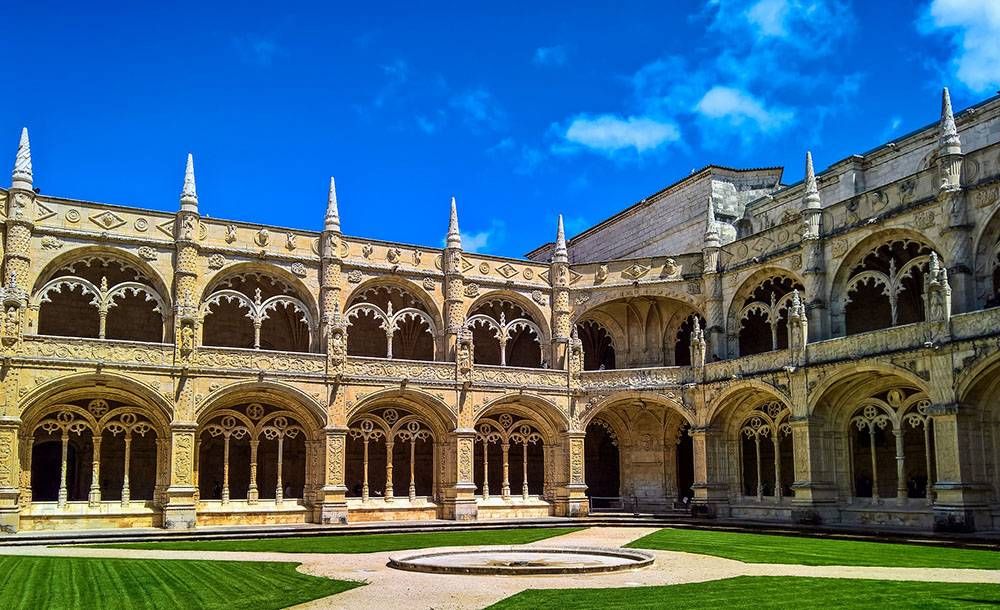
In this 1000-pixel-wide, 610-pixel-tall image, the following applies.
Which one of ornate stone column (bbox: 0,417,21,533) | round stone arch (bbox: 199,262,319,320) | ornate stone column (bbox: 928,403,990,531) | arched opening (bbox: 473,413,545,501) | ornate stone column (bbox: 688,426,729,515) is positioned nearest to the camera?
ornate stone column (bbox: 928,403,990,531)

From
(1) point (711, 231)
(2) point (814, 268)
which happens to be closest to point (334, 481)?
(1) point (711, 231)

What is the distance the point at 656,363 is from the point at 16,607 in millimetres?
31163

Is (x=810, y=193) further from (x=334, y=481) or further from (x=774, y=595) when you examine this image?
(x=774, y=595)

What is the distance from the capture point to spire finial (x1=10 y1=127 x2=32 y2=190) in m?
32.9

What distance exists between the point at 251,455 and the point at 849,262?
2229 centimetres

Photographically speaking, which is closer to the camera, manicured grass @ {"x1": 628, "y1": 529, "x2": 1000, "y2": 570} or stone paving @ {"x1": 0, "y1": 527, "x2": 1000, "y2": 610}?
stone paving @ {"x1": 0, "y1": 527, "x2": 1000, "y2": 610}

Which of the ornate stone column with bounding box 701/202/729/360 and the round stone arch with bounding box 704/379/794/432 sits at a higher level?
the ornate stone column with bounding box 701/202/729/360

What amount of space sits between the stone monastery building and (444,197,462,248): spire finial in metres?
0.16

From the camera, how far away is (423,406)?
38.8m

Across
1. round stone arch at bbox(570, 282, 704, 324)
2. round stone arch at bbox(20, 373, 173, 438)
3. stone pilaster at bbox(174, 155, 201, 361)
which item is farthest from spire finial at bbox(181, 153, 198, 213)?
round stone arch at bbox(570, 282, 704, 324)

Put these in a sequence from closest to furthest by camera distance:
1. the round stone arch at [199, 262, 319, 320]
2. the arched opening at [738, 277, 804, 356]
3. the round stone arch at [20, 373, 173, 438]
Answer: the round stone arch at [20, 373, 173, 438]
the round stone arch at [199, 262, 319, 320]
the arched opening at [738, 277, 804, 356]

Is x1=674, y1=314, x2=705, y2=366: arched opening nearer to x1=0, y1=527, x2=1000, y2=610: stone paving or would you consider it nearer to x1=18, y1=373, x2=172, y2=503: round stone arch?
x1=0, y1=527, x2=1000, y2=610: stone paving

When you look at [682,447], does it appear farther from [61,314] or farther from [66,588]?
[66,588]

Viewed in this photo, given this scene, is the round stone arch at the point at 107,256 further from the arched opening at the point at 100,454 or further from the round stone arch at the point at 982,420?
the round stone arch at the point at 982,420
